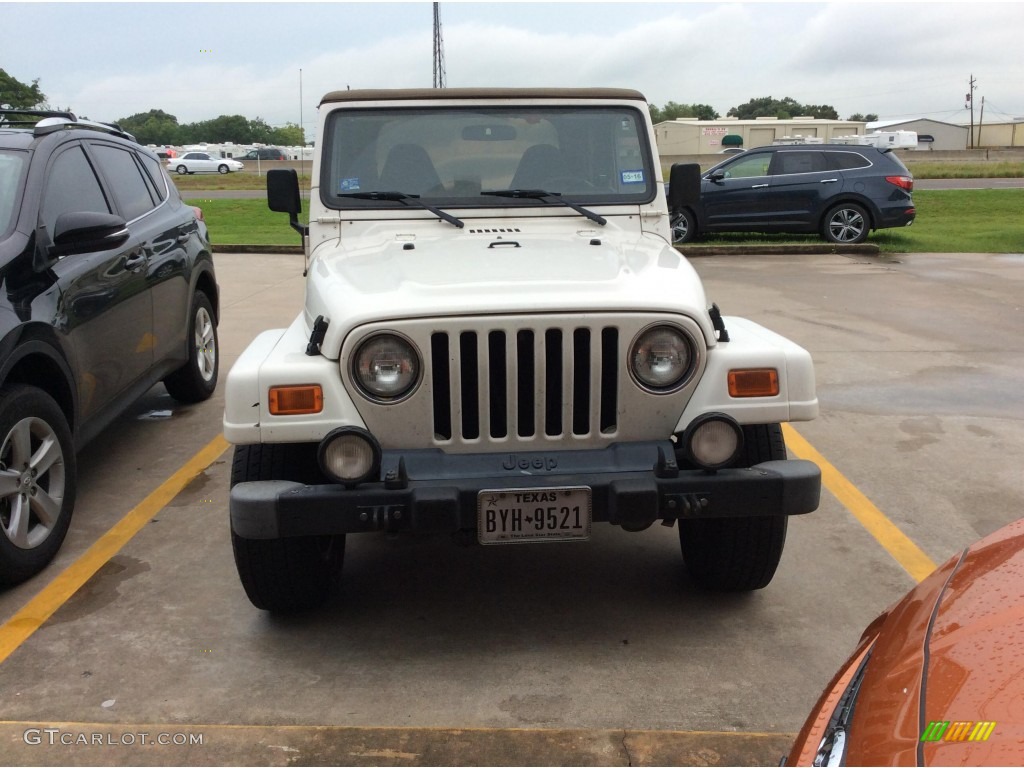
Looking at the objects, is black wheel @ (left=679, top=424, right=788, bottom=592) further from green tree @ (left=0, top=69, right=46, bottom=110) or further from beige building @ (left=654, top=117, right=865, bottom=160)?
beige building @ (left=654, top=117, right=865, bottom=160)

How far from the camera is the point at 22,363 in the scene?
4000 mm

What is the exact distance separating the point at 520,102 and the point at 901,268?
10.1 meters

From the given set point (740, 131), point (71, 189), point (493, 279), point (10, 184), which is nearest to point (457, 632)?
point (493, 279)

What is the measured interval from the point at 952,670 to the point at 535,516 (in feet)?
5.15

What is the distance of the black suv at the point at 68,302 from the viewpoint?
388 cm

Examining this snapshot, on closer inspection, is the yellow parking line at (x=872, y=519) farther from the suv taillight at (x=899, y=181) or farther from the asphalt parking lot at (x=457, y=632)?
the suv taillight at (x=899, y=181)

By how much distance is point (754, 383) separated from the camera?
3.23m

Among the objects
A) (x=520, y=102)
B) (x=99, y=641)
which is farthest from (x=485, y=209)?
(x=99, y=641)

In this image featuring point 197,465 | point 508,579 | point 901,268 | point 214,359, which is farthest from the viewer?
point 901,268

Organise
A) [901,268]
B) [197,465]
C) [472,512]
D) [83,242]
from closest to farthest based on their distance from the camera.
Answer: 1. [472,512]
2. [83,242]
3. [197,465]
4. [901,268]

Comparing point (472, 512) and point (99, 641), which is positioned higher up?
point (472, 512)

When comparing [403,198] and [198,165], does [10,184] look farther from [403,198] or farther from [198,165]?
[198,165]

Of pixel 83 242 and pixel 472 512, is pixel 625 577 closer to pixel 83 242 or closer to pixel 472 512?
pixel 472 512

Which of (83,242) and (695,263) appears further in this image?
(695,263)
